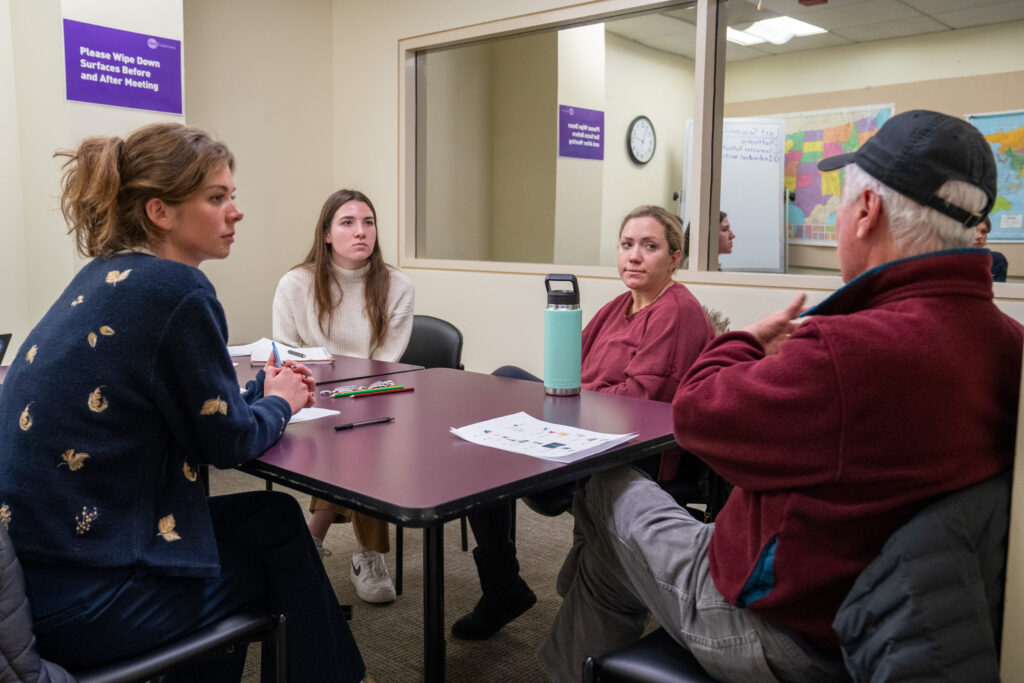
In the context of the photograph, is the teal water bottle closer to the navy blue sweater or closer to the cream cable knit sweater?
the navy blue sweater

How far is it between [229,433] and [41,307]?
2.89m

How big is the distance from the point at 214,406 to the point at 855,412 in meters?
0.92

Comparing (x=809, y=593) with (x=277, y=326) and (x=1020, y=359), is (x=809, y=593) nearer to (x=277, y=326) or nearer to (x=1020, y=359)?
(x=1020, y=359)

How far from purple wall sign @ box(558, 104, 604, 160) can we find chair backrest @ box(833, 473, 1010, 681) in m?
4.10

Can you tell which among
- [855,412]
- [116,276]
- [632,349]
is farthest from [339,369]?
[855,412]

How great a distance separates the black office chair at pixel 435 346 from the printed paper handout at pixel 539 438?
1.34 meters

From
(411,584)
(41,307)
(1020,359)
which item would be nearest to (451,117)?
(41,307)

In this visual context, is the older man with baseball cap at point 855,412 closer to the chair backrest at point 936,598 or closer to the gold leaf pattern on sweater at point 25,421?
the chair backrest at point 936,598

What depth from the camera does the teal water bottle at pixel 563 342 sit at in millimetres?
1869

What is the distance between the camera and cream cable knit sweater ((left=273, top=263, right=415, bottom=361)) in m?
2.82

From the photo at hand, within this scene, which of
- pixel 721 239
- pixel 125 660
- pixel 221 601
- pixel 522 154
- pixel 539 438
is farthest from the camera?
pixel 522 154

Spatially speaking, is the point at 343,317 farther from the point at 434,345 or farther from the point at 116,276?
the point at 116,276

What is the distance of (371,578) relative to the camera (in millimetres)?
2475

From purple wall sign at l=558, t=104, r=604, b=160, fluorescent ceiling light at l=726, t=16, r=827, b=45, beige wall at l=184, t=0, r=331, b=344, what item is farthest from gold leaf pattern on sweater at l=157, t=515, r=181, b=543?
purple wall sign at l=558, t=104, r=604, b=160
